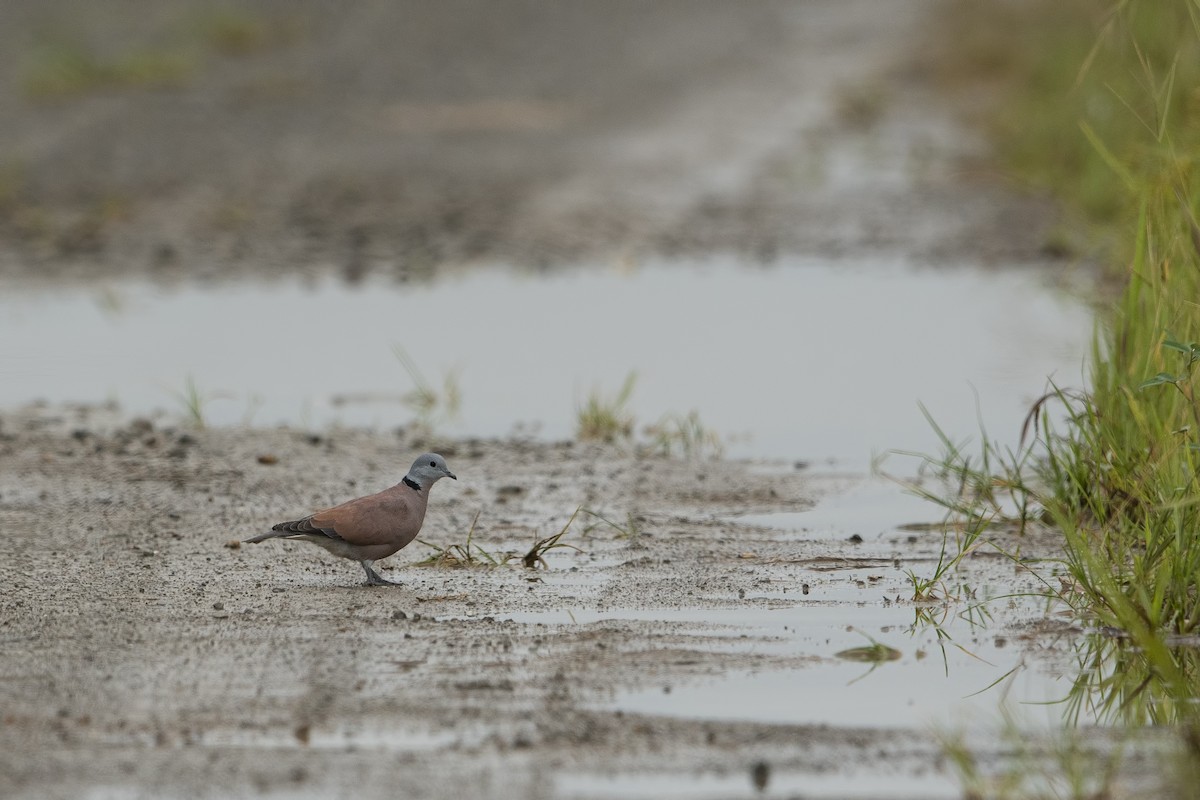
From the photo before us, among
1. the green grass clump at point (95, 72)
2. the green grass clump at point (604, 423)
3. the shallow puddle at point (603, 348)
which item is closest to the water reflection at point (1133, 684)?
the shallow puddle at point (603, 348)

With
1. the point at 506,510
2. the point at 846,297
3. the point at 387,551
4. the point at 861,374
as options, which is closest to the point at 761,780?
the point at 387,551

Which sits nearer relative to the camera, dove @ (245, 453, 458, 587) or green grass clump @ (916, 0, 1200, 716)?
green grass clump @ (916, 0, 1200, 716)

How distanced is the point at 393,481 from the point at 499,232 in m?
6.22

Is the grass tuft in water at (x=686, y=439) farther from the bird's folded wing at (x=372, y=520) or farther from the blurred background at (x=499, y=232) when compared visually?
the bird's folded wing at (x=372, y=520)

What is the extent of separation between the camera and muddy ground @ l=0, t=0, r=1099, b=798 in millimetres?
4051

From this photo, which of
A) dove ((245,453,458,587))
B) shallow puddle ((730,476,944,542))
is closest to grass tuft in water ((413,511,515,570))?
dove ((245,453,458,587))

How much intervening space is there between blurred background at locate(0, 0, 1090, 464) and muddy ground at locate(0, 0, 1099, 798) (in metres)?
0.08

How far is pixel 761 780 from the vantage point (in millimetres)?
3801

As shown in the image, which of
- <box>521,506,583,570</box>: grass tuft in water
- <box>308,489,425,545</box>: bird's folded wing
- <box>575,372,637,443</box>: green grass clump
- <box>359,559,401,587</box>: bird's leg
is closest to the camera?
<box>308,489,425,545</box>: bird's folded wing

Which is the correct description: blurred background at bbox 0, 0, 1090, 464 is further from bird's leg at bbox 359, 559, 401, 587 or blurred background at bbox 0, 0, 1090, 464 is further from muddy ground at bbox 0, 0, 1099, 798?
bird's leg at bbox 359, 559, 401, 587

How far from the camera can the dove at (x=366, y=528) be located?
17.9 ft

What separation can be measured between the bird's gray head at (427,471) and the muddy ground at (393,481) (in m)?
0.29

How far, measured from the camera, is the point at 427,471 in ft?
19.1

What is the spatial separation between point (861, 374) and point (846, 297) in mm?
2062
